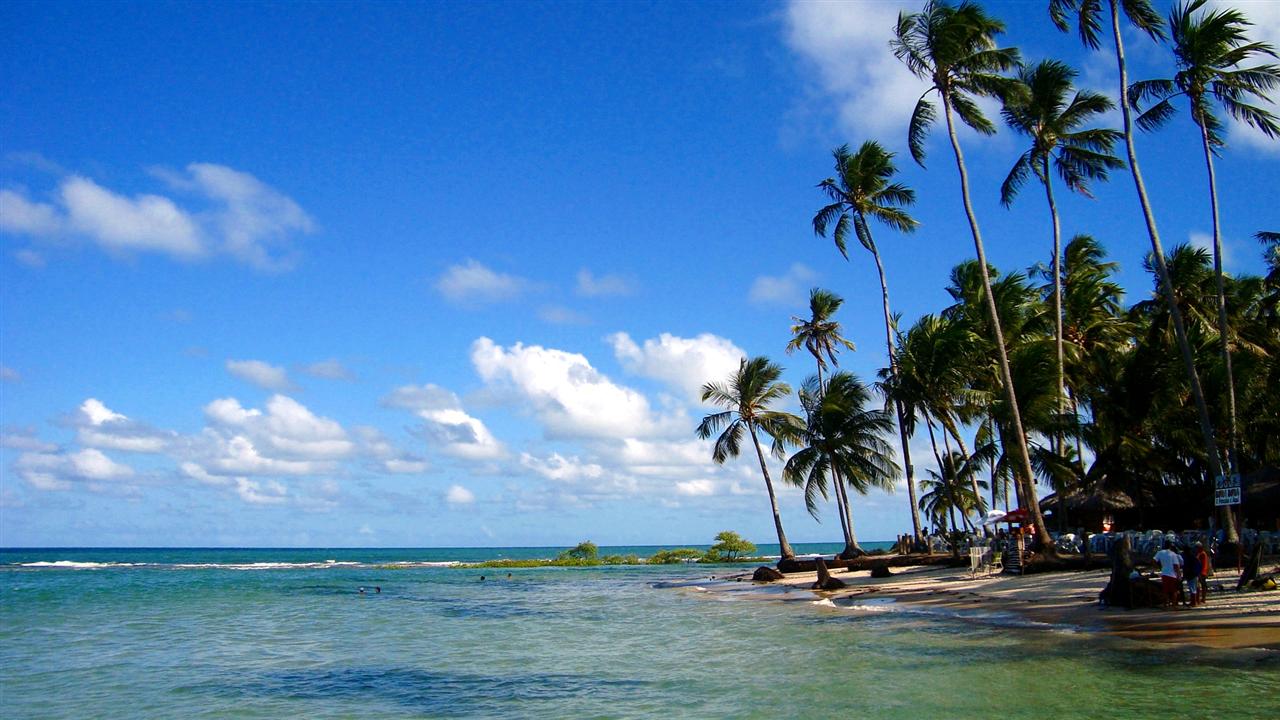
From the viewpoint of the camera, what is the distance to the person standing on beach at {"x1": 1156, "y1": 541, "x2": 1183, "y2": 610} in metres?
A: 16.7

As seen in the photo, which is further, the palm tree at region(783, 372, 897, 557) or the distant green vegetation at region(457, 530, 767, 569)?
the distant green vegetation at region(457, 530, 767, 569)

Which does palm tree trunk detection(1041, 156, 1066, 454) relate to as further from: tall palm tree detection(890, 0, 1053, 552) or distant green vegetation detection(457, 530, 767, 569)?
distant green vegetation detection(457, 530, 767, 569)

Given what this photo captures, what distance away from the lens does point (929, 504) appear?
4059 cm

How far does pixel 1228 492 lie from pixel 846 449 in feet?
73.1

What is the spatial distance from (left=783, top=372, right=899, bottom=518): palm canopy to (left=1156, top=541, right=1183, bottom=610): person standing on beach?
22.2m

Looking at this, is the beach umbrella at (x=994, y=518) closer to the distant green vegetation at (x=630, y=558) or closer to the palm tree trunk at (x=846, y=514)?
the palm tree trunk at (x=846, y=514)

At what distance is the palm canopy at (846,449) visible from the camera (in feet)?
129

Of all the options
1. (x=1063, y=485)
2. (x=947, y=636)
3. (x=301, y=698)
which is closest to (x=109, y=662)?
(x=301, y=698)

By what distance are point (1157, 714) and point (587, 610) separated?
20.1m

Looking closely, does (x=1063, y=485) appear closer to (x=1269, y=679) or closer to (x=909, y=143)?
(x=909, y=143)

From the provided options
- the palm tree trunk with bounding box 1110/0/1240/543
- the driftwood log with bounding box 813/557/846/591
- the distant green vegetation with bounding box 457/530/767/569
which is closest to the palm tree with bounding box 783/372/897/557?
the driftwood log with bounding box 813/557/846/591

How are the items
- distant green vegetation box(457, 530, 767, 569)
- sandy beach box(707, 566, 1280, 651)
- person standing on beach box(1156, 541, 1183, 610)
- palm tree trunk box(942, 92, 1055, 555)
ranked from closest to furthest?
sandy beach box(707, 566, 1280, 651) < person standing on beach box(1156, 541, 1183, 610) < palm tree trunk box(942, 92, 1055, 555) < distant green vegetation box(457, 530, 767, 569)

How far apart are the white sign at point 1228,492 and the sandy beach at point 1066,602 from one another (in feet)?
5.54

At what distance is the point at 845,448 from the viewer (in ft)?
133
